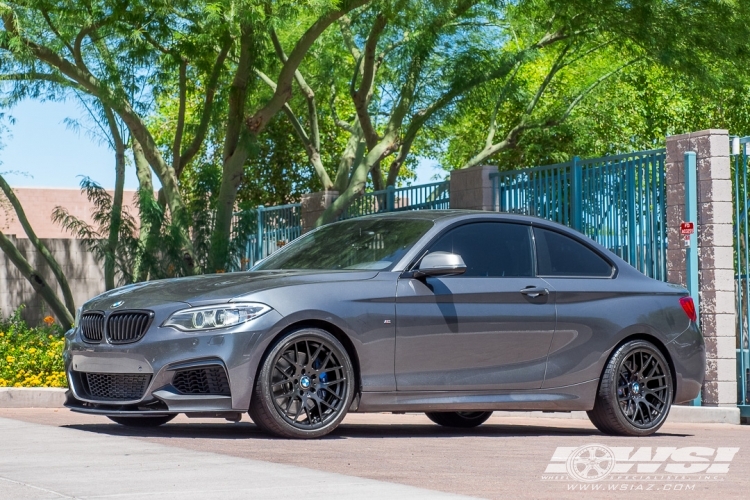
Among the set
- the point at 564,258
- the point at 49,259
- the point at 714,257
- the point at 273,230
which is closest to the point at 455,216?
the point at 564,258

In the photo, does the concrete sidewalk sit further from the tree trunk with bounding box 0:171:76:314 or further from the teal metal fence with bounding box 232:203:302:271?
the tree trunk with bounding box 0:171:76:314

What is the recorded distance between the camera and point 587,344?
9.31m

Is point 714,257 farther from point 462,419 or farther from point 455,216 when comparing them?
point 455,216

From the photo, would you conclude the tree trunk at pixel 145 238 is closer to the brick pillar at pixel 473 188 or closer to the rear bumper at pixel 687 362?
the brick pillar at pixel 473 188

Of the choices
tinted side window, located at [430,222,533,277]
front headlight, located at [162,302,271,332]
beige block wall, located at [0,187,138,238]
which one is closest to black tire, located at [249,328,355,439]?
front headlight, located at [162,302,271,332]

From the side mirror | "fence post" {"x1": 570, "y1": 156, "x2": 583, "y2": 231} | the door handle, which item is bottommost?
the door handle

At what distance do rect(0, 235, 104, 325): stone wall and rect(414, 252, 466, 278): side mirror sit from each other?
52.7 ft

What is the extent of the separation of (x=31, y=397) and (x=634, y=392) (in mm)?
5947

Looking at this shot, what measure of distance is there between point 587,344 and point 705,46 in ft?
29.9

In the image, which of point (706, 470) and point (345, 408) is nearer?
point (706, 470)

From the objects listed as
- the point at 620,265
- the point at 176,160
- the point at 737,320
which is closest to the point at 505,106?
the point at 176,160

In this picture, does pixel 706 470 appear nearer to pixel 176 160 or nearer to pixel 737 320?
pixel 737 320

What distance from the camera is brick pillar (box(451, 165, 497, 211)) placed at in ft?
48.2

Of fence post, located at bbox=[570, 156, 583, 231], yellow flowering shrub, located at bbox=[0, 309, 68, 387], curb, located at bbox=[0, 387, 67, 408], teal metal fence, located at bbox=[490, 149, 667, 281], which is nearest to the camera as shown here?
curb, located at bbox=[0, 387, 67, 408]
